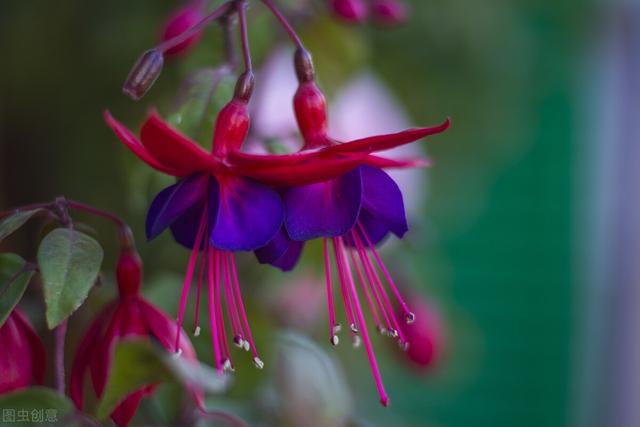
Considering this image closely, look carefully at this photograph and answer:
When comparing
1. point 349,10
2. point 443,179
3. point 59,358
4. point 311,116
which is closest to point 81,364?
point 59,358

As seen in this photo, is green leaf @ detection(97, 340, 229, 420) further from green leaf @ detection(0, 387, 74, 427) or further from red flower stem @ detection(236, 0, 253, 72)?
red flower stem @ detection(236, 0, 253, 72)

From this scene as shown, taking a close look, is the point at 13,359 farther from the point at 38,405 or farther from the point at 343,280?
the point at 343,280

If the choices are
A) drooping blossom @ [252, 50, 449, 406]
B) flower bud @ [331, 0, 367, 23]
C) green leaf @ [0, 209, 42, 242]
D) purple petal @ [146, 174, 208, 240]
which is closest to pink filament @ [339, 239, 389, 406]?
drooping blossom @ [252, 50, 449, 406]

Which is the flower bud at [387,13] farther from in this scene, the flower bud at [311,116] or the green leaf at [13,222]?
the green leaf at [13,222]

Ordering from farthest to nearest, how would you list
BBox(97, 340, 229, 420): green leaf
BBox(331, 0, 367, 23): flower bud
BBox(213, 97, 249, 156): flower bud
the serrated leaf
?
BBox(331, 0, 367, 23): flower bud < the serrated leaf < BBox(213, 97, 249, 156): flower bud < BBox(97, 340, 229, 420): green leaf

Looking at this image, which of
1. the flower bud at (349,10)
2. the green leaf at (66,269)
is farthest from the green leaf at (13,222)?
the flower bud at (349,10)

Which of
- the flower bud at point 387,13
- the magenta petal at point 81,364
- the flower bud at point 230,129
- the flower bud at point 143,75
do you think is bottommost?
the magenta petal at point 81,364

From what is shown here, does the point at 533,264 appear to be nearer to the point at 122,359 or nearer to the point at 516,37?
the point at 516,37

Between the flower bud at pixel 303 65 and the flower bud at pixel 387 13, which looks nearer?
the flower bud at pixel 303 65

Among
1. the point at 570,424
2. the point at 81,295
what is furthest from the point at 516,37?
the point at 570,424
